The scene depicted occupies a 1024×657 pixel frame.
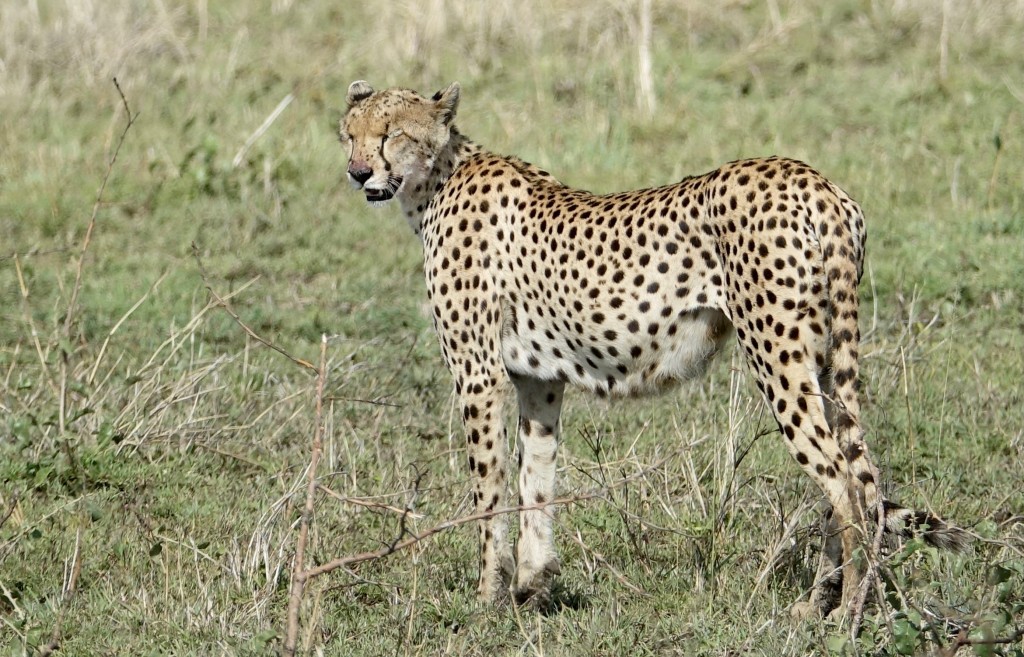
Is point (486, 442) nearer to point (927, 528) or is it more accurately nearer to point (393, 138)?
point (393, 138)

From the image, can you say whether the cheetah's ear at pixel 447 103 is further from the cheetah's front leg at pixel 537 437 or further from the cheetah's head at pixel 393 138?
the cheetah's front leg at pixel 537 437

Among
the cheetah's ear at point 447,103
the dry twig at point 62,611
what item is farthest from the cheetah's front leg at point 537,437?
the dry twig at point 62,611

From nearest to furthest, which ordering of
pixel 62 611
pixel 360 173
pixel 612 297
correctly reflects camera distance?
pixel 62 611 < pixel 612 297 < pixel 360 173

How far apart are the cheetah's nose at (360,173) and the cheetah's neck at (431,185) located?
0.20m

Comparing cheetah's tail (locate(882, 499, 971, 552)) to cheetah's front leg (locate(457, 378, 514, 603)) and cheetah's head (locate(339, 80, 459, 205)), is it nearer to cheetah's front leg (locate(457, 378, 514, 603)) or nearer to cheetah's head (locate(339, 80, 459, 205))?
cheetah's front leg (locate(457, 378, 514, 603))

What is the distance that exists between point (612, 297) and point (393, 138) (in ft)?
3.56

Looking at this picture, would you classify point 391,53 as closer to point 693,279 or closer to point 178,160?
point 178,160

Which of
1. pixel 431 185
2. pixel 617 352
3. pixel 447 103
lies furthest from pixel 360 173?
pixel 617 352

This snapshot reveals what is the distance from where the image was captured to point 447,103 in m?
5.41

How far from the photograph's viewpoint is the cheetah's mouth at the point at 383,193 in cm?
522

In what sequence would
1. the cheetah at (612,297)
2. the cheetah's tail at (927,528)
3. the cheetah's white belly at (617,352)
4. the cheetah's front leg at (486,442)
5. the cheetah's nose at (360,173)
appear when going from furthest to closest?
the cheetah's nose at (360,173)
the cheetah's front leg at (486,442)
the cheetah's white belly at (617,352)
the cheetah at (612,297)
the cheetah's tail at (927,528)

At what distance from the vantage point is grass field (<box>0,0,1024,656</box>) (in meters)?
4.57

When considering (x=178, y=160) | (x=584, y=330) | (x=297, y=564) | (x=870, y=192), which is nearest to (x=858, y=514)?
(x=584, y=330)

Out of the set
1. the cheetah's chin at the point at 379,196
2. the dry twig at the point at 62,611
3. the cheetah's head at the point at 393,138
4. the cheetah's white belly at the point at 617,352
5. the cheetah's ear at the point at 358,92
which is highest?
the cheetah's ear at the point at 358,92
